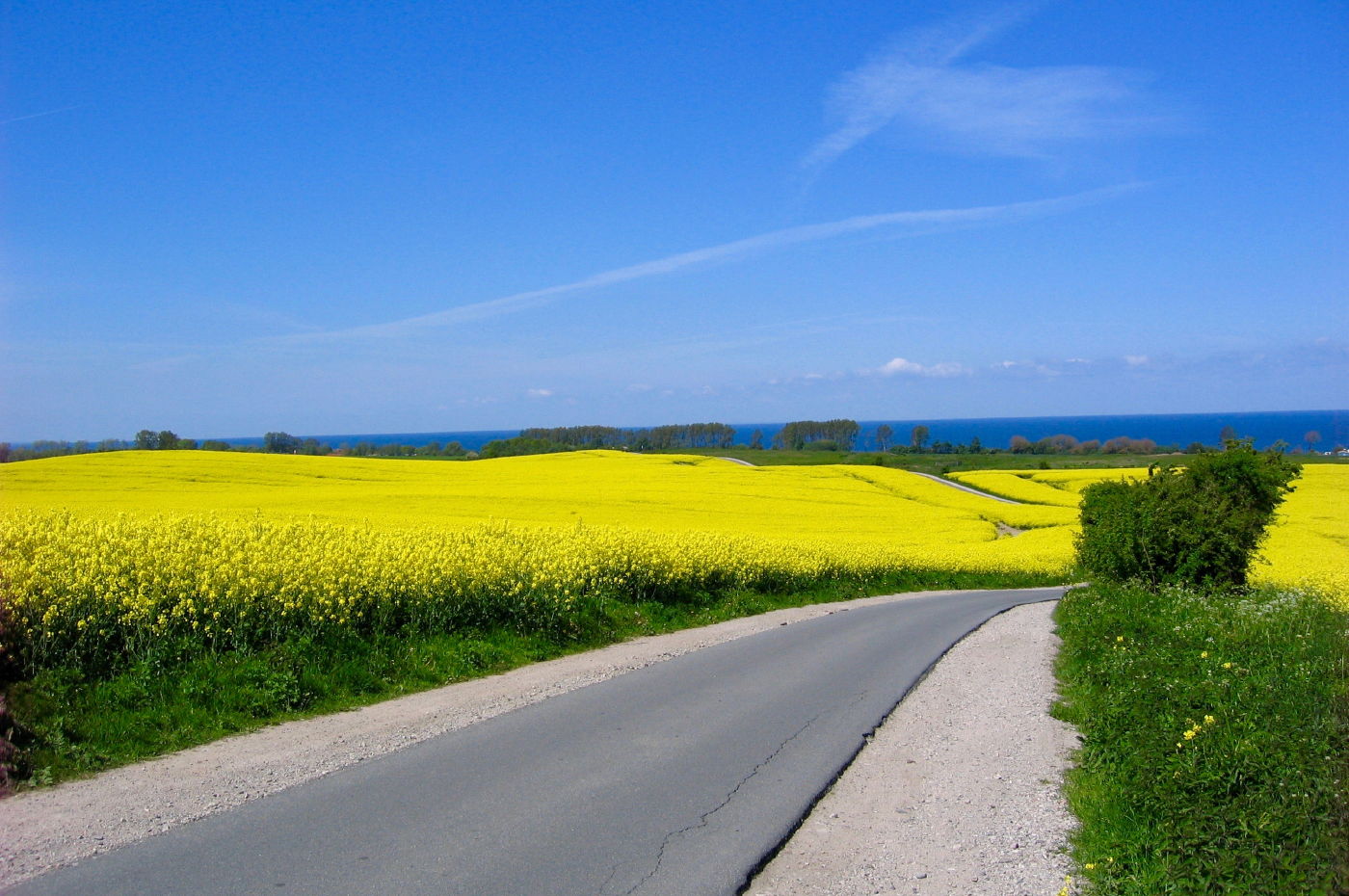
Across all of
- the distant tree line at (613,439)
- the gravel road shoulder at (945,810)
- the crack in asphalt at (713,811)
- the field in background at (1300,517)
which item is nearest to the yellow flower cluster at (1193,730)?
the gravel road shoulder at (945,810)

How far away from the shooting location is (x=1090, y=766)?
732 cm

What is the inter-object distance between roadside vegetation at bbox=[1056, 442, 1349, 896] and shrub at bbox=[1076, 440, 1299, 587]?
757cm

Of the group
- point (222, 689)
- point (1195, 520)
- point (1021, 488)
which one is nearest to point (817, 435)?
point (1021, 488)

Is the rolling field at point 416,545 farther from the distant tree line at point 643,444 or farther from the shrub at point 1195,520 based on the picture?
the distant tree line at point 643,444

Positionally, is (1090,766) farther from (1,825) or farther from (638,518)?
(638,518)

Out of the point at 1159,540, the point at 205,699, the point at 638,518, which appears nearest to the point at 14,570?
the point at 205,699

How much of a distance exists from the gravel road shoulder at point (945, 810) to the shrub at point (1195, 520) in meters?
11.7

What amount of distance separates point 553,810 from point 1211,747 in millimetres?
4448

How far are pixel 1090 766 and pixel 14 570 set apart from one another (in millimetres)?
10781

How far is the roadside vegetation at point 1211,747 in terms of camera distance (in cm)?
463

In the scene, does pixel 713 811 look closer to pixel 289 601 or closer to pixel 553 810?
pixel 553 810

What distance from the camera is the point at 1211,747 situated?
5773mm

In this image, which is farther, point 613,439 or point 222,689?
point 613,439

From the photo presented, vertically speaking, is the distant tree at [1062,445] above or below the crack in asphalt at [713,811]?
below
